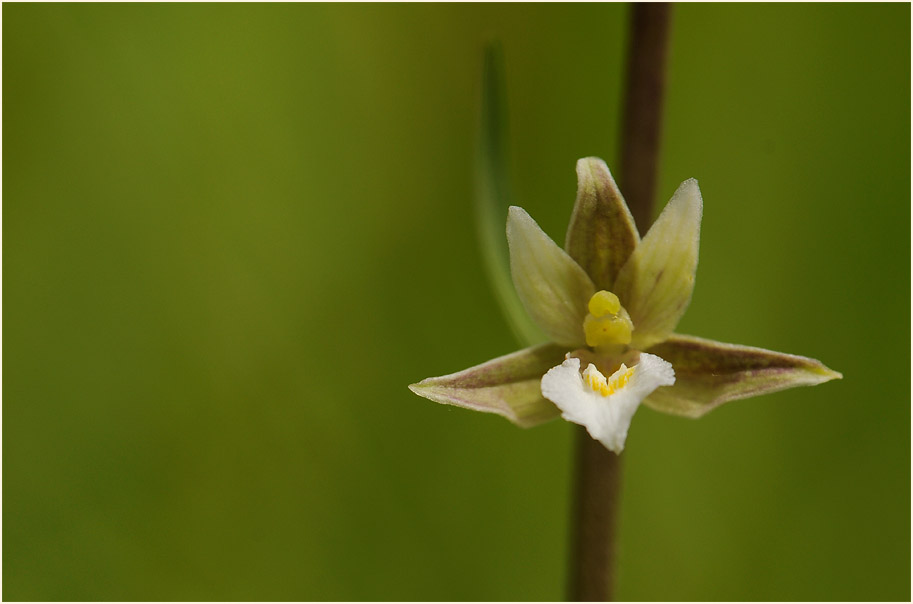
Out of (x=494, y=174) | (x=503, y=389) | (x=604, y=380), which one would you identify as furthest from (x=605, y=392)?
(x=494, y=174)

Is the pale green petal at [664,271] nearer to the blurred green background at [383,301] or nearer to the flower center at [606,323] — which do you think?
the flower center at [606,323]

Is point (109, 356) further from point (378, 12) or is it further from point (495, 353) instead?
point (378, 12)

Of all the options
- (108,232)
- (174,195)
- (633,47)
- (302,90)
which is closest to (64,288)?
(108,232)

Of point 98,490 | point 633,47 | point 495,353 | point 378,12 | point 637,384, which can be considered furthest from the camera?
point 378,12

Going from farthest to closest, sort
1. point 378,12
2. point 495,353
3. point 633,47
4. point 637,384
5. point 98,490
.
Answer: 1. point 378,12
2. point 495,353
3. point 98,490
4. point 633,47
5. point 637,384

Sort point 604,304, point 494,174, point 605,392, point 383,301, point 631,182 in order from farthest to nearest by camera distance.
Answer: point 383,301 → point 494,174 → point 631,182 → point 604,304 → point 605,392

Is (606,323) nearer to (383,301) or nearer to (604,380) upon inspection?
(604,380)

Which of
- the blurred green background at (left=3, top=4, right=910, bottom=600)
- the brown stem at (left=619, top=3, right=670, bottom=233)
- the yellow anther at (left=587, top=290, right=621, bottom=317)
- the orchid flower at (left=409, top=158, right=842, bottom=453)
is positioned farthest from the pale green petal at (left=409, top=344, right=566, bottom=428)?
the blurred green background at (left=3, top=4, right=910, bottom=600)
